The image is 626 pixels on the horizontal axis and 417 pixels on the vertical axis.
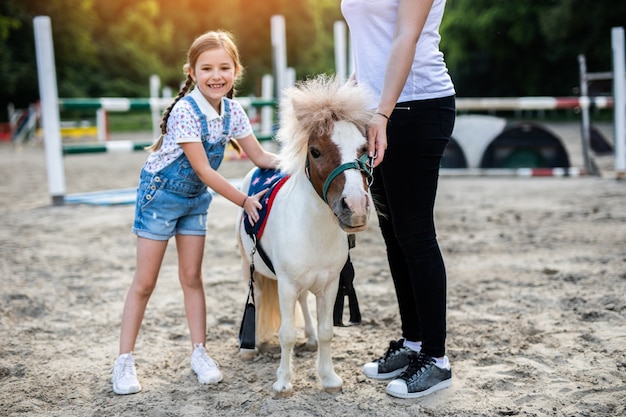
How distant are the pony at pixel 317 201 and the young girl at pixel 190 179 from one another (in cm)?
20

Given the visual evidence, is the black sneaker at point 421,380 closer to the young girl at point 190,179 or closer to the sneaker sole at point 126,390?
the young girl at point 190,179

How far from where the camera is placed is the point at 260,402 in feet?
8.22

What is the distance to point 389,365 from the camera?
Result: 8.99 ft

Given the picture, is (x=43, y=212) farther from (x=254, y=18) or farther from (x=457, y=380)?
(x=254, y=18)

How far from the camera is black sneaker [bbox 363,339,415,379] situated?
274 cm

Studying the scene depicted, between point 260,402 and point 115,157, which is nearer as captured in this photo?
point 260,402

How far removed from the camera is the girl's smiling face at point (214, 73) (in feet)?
8.76

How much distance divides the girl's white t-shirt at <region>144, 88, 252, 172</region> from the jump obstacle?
4414 millimetres

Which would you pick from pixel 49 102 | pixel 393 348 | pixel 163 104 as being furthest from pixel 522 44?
pixel 393 348

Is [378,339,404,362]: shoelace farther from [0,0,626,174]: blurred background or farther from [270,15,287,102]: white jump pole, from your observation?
[0,0,626,174]: blurred background

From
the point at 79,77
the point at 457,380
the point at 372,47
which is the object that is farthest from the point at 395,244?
the point at 79,77

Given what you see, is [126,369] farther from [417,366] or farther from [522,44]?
[522,44]

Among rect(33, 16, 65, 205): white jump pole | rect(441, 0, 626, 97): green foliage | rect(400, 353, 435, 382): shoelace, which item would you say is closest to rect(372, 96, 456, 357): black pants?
rect(400, 353, 435, 382): shoelace

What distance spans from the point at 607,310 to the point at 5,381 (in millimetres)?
2928
